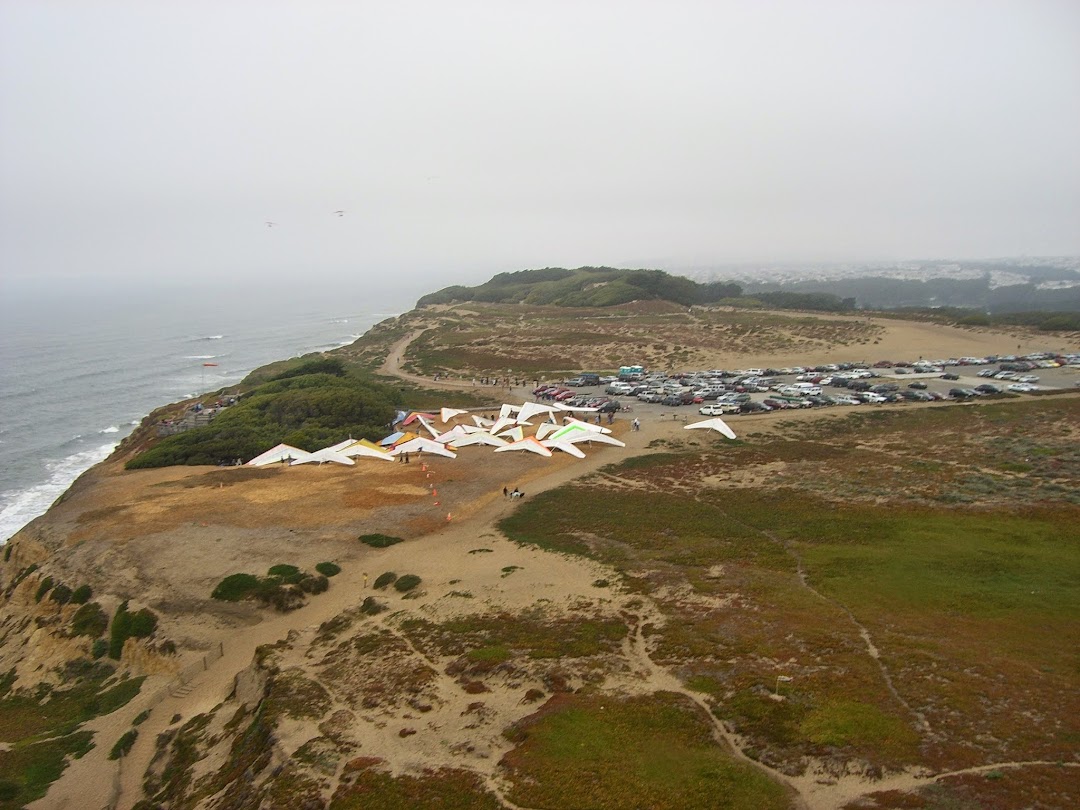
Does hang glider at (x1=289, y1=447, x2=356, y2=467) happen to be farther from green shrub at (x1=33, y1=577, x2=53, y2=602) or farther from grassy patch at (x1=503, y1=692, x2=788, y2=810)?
grassy patch at (x1=503, y1=692, x2=788, y2=810)

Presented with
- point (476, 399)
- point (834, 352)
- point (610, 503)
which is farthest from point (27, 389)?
point (834, 352)

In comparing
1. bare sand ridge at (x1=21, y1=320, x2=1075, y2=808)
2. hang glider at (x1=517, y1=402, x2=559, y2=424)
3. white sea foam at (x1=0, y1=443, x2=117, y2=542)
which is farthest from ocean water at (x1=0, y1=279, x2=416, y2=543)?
hang glider at (x1=517, y1=402, x2=559, y2=424)

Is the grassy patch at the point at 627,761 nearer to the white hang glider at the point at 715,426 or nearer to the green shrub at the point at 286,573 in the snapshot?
the green shrub at the point at 286,573

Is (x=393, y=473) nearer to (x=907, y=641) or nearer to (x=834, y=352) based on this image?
(x=907, y=641)

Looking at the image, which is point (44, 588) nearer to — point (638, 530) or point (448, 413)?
point (638, 530)

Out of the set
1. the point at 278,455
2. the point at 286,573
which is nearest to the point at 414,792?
the point at 286,573

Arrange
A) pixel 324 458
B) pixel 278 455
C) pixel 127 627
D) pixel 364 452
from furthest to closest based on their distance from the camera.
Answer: pixel 278 455, pixel 364 452, pixel 324 458, pixel 127 627
